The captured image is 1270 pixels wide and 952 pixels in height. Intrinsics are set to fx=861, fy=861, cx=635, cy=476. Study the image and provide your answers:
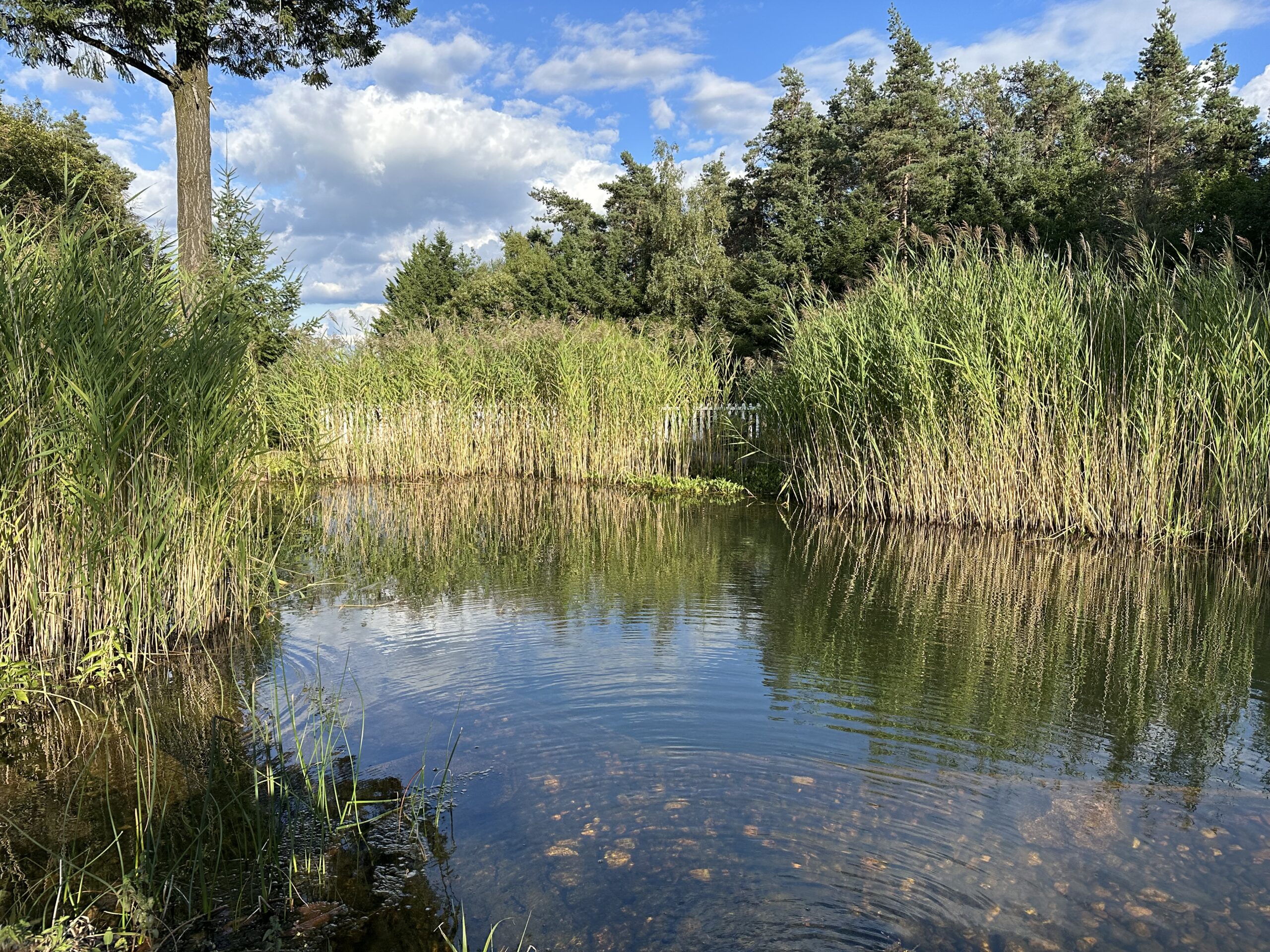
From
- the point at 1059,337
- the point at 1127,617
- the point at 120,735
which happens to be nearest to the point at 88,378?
the point at 120,735

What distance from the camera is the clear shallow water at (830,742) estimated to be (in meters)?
2.55

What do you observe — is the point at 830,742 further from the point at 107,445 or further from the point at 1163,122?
the point at 1163,122

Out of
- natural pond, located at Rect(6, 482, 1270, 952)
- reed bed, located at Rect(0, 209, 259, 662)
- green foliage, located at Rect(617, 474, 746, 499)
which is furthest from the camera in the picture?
green foliage, located at Rect(617, 474, 746, 499)

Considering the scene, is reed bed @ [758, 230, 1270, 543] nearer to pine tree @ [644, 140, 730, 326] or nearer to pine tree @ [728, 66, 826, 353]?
pine tree @ [728, 66, 826, 353]

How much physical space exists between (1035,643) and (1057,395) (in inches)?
136

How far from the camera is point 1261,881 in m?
2.69

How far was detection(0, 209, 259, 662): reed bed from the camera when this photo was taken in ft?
12.5

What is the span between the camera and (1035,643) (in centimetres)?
518

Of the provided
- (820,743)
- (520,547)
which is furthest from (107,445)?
(520,547)

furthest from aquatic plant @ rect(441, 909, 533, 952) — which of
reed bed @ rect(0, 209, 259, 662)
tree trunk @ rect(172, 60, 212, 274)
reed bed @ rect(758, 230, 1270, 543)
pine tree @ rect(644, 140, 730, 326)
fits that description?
pine tree @ rect(644, 140, 730, 326)

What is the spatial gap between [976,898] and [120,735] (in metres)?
3.42

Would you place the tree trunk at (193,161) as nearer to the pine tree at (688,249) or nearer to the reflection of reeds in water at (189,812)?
the reflection of reeds in water at (189,812)

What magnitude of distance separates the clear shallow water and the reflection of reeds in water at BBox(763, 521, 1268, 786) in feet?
0.08

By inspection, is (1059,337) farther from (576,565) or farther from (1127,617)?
(576,565)
